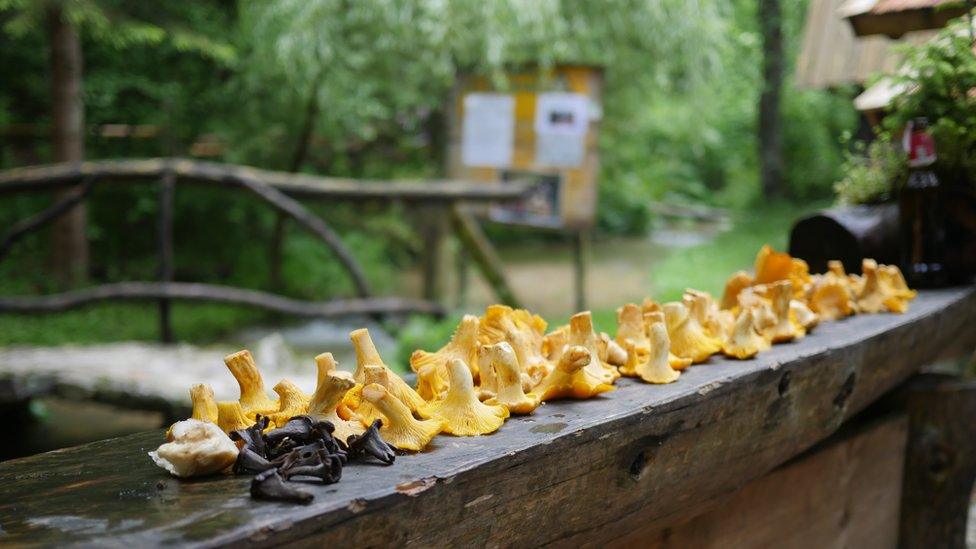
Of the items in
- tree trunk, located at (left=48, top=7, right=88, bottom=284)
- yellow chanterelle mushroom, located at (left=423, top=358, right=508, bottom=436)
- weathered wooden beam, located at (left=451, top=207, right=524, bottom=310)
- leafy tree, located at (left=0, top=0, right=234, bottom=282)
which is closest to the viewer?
yellow chanterelle mushroom, located at (left=423, top=358, right=508, bottom=436)

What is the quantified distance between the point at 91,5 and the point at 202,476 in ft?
15.2

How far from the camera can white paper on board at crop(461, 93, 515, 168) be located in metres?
7.01

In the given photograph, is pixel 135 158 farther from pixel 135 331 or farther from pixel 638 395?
pixel 638 395

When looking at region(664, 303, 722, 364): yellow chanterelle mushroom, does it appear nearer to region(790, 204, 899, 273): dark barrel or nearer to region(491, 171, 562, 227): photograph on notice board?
region(790, 204, 899, 273): dark barrel

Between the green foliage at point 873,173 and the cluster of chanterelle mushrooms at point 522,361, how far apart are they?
670 millimetres

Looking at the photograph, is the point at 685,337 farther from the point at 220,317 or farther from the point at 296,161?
the point at 296,161

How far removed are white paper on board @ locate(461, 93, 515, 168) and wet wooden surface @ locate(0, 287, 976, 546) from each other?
502cm

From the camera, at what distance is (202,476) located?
1.18 metres

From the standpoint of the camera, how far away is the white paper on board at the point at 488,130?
276 inches


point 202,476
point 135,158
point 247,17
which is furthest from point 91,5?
point 202,476

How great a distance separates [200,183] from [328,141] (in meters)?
3.61

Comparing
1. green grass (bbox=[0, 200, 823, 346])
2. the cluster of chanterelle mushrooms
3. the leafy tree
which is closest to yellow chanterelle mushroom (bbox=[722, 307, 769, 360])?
the cluster of chanterelle mushrooms

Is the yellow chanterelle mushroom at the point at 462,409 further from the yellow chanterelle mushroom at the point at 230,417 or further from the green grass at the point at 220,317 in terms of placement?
the green grass at the point at 220,317

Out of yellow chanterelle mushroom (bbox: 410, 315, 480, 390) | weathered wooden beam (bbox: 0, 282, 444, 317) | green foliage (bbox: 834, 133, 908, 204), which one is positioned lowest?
weathered wooden beam (bbox: 0, 282, 444, 317)
